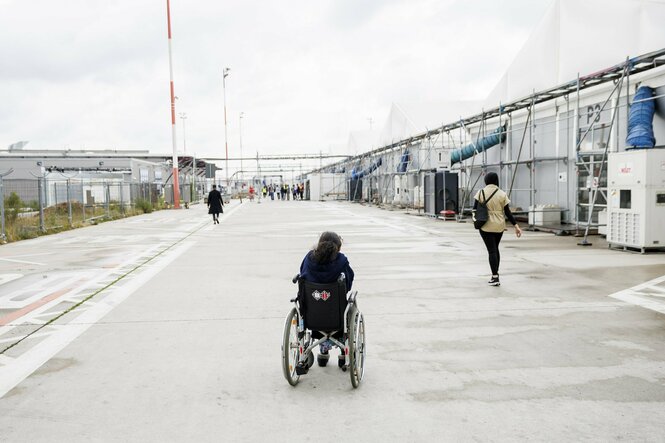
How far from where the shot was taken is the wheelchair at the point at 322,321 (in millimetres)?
4555

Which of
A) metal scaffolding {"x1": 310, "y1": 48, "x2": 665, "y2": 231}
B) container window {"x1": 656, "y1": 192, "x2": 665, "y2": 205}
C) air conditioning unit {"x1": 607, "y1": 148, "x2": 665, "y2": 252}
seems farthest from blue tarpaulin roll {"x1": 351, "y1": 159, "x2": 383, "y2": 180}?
container window {"x1": 656, "y1": 192, "x2": 665, "y2": 205}

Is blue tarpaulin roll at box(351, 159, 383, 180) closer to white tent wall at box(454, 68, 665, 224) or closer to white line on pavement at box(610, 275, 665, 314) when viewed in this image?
white tent wall at box(454, 68, 665, 224)

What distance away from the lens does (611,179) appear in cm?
1303

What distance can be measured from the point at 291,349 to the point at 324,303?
0.46m

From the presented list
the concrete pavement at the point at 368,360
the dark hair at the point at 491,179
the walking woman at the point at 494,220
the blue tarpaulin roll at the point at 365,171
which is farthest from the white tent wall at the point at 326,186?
the walking woman at the point at 494,220

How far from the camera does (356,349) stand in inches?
176

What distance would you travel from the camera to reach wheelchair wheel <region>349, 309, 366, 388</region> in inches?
174

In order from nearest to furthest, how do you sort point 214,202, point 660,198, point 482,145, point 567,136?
point 660,198 < point 567,136 < point 214,202 < point 482,145

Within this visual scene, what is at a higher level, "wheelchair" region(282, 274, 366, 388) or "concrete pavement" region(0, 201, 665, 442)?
"wheelchair" region(282, 274, 366, 388)

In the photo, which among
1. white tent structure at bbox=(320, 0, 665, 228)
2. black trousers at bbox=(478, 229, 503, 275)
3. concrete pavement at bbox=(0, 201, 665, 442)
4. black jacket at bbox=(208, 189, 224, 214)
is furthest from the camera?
black jacket at bbox=(208, 189, 224, 214)

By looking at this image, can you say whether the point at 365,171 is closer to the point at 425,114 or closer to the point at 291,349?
the point at 425,114

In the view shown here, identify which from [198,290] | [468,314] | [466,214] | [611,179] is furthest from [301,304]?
[466,214]

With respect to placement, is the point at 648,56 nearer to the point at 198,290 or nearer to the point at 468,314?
the point at 468,314

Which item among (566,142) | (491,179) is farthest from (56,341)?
(566,142)
